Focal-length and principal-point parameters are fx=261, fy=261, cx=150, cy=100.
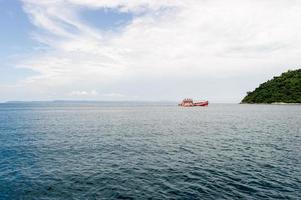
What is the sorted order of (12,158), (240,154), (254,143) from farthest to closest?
(254,143), (240,154), (12,158)

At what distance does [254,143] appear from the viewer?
195 feet

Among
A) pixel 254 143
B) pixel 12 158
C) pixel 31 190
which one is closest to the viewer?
pixel 31 190

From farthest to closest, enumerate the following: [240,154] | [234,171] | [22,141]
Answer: [22,141], [240,154], [234,171]

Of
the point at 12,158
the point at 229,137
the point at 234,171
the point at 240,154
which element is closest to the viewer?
the point at 234,171

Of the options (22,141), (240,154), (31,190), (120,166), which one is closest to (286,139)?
(240,154)

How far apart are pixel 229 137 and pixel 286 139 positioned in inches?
527

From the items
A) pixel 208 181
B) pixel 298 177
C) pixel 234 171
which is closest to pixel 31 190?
pixel 208 181

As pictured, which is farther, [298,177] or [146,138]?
[146,138]

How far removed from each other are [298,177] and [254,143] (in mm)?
25548

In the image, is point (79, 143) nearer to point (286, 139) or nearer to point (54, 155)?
point (54, 155)

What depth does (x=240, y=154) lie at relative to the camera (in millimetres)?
48188

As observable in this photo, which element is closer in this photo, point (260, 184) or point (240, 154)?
point (260, 184)

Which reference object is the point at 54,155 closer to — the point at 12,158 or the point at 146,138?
the point at 12,158

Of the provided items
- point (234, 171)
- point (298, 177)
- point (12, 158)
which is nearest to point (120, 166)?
point (234, 171)
